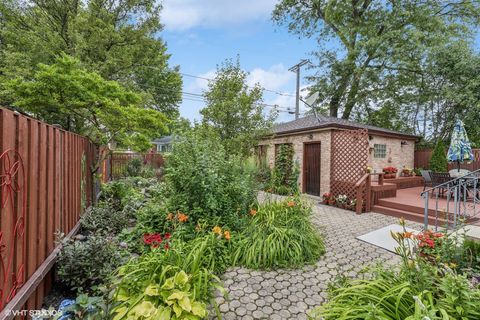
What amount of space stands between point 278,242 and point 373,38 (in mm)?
14352

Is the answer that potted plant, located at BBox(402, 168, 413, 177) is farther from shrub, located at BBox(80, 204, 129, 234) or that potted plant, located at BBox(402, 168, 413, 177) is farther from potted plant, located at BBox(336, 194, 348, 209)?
shrub, located at BBox(80, 204, 129, 234)

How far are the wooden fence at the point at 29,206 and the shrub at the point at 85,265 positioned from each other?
5.2 inches

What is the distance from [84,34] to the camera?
10.9 m

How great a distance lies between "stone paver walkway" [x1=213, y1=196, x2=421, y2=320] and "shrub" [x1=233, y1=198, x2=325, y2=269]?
0.48 ft

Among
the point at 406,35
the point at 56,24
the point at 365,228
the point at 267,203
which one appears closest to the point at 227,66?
the point at 267,203

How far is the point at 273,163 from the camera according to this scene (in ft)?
37.1

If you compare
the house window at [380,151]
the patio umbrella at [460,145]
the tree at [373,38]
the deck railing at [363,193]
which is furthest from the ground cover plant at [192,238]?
the tree at [373,38]

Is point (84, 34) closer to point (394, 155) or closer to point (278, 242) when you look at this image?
point (278, 242)

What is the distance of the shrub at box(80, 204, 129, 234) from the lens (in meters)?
4.15

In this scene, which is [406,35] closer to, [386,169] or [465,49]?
[465,49]

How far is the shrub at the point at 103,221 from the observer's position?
4152 mm

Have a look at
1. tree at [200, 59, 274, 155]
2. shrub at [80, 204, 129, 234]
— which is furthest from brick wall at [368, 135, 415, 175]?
shrub at [80, 204, 129, 234]

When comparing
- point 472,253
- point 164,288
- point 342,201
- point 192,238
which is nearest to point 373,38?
point 342,201

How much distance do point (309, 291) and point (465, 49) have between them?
1451 cm
